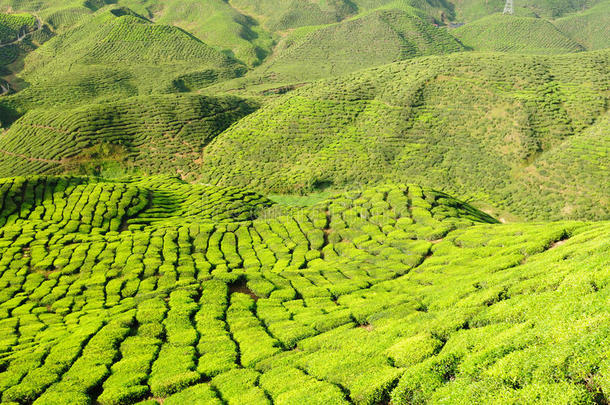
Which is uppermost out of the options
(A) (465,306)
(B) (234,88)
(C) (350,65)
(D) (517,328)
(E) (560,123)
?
(C) (350,65)

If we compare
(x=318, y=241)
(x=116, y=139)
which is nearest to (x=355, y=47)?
(x=116, y=139)

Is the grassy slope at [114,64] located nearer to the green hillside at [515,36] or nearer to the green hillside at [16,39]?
the green hillside at [16,39]

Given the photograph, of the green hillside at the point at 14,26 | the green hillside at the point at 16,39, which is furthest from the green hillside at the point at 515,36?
the green hillside at the point at 14,26

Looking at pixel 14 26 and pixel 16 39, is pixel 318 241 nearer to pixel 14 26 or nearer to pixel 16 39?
pixel 16 39

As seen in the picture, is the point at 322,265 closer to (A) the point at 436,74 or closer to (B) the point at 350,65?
(A) the point at 436,74

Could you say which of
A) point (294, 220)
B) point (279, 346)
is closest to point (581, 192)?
point (294, 220)

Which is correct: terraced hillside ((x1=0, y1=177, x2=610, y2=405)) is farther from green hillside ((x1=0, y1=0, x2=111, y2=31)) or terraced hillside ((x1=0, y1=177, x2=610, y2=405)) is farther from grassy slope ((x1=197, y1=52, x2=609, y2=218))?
green hillside ((x1=0, y1=0, x2=111, y2=31))
